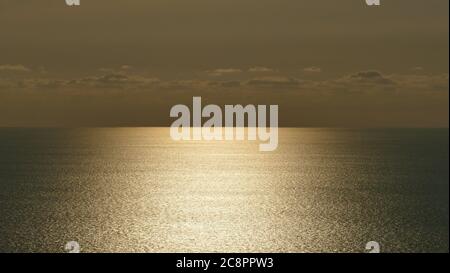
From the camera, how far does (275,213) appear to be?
416ft

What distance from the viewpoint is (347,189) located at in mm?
165125

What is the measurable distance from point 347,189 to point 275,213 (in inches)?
1820

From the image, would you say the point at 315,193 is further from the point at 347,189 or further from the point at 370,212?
the point at 370,212

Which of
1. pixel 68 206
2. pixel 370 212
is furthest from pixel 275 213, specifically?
pixel 68 206

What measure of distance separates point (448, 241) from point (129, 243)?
193 feet

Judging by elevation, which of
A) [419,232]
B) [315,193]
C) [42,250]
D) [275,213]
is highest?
[315,193]
